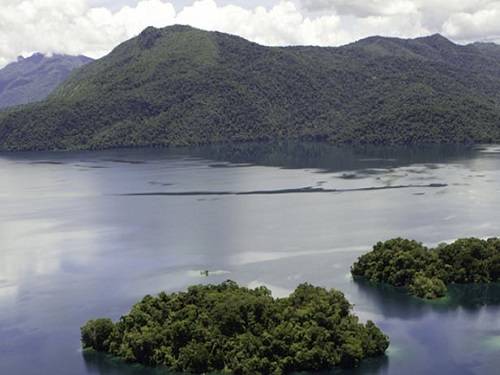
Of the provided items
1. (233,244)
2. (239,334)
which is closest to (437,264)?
(239,334)

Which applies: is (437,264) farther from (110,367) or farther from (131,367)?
(110,367)

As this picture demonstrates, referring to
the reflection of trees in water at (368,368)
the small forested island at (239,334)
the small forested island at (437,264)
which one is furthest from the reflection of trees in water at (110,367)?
the small forested island at (437,264)

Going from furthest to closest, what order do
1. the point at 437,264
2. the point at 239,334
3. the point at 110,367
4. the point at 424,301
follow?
the point at 437,264 → the point at 424,301 → the point at 110,367 → the point at 239,334

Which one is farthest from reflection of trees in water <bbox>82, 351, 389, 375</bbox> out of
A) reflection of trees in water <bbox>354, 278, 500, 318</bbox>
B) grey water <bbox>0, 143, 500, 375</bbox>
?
reflection of trees in water <bbox>354, 278, 500, 318</bbox>

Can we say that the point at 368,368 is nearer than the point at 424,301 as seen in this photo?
Yes

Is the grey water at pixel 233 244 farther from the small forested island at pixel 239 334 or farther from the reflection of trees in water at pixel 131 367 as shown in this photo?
the small forested island at pixel 239 334

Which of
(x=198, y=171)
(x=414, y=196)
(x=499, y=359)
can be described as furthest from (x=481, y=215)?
(x=198, y=171)

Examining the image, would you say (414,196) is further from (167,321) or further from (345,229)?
(167,321)
